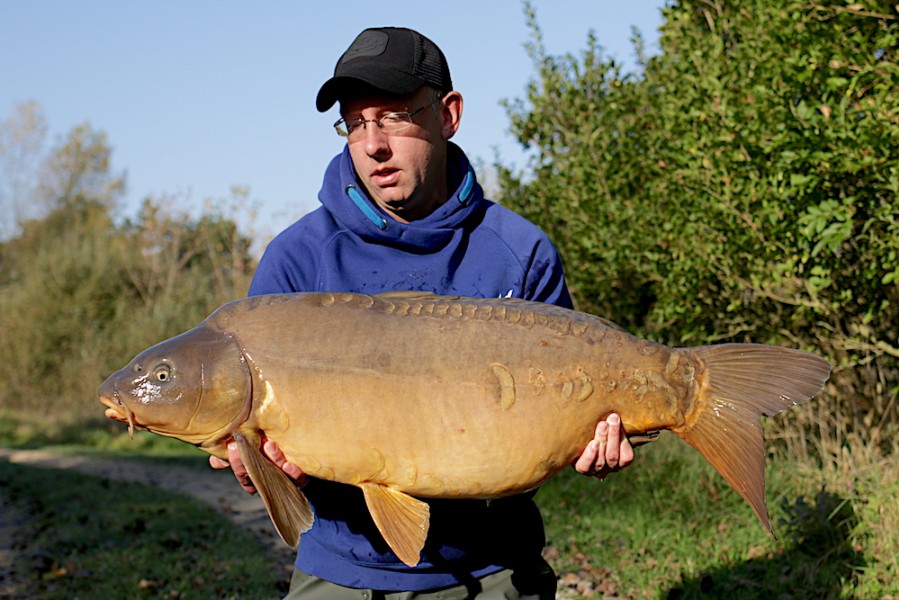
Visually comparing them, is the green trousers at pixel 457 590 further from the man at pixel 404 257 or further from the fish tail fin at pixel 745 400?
the fish tail fin at pixel 745 400

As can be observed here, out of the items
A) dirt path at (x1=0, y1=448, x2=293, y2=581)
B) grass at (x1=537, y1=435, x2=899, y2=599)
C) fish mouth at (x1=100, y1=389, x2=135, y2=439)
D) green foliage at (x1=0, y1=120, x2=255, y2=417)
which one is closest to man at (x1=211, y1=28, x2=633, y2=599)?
fish mouth at (x1=100, y1=389, x2=135, y2=439)

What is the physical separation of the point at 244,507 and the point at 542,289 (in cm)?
715

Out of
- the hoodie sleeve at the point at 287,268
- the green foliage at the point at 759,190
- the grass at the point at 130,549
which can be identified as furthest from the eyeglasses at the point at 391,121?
the grass at the point at 130,549

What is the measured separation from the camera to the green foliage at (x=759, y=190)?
5.00 metres

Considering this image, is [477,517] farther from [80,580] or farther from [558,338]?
[80,580]

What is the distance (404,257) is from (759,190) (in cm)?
342

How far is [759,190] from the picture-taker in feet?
18.2

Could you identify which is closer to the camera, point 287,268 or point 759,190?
point 287,268

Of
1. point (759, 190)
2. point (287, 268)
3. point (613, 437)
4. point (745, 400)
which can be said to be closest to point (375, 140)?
point (287, 268)

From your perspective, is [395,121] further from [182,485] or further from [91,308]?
[91,308]

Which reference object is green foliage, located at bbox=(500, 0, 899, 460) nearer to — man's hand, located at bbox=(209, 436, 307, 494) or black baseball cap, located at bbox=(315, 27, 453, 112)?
black baseball cap, located at bbox=(315, 27, 453, 112)

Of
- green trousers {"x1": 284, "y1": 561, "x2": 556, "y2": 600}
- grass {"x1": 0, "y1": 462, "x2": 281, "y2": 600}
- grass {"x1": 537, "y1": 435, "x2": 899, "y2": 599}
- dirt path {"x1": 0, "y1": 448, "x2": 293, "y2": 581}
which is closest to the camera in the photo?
green trousers {"x1": 284, "y1": 561, "x2": 556, "y2": 600}

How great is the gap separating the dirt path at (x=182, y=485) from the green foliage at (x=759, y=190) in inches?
138

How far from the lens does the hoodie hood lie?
2787 millimetres
